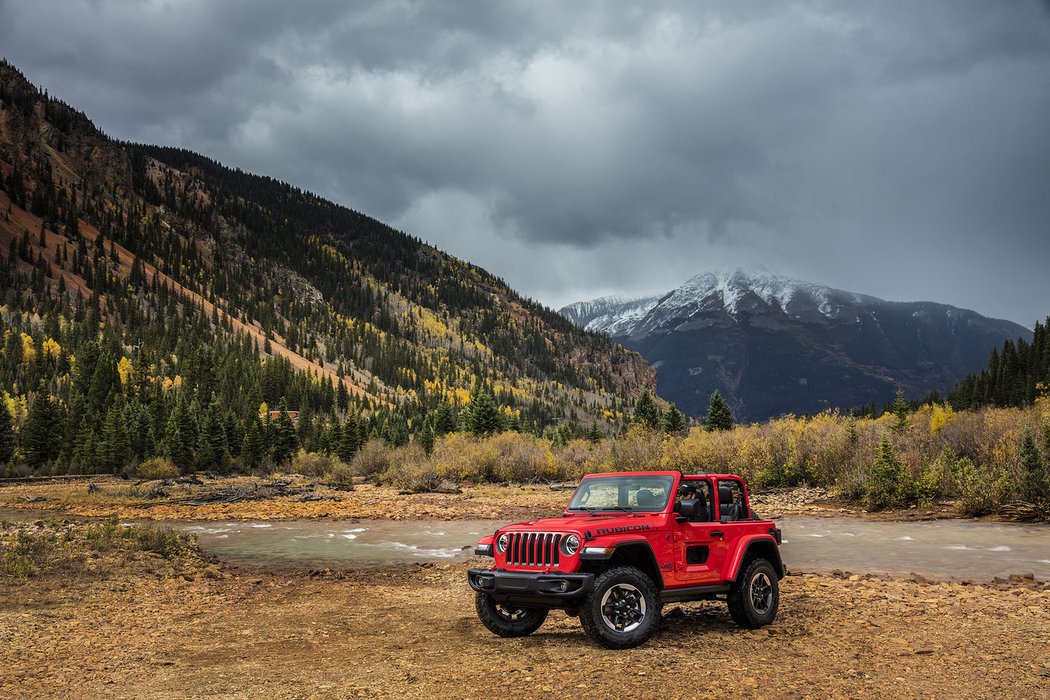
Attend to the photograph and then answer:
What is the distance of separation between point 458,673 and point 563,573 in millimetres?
1814

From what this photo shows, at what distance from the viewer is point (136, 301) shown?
190 metres

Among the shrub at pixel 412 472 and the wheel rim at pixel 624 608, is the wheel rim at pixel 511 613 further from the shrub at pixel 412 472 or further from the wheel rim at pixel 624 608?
the shrub at pixel 412 472

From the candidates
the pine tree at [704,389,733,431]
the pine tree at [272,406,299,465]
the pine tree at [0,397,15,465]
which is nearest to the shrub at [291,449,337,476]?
the pine tree at [272,406,299,465]

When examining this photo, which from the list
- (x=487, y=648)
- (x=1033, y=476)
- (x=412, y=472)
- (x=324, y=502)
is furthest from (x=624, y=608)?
(x=412, y=472)

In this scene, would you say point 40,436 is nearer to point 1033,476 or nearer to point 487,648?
point 487,648

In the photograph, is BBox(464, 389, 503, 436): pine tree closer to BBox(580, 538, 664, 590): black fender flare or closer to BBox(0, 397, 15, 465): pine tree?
BBox(0, 397, 15, 465): pine tree

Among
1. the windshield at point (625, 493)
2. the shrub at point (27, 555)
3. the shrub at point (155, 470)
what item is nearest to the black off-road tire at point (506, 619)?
the windshield at point (625, 493)

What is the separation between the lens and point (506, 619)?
1068 centimetres

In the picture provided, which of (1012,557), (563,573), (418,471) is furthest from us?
(418,471)

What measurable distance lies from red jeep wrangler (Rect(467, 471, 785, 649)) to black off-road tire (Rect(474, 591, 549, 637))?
1cm

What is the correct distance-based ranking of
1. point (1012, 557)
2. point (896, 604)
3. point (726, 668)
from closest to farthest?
point (726, 668)
point (896, 604)
point (1012, 557)

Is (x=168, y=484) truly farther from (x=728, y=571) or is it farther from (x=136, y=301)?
(x=136, y=301)

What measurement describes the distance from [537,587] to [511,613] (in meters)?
1.66

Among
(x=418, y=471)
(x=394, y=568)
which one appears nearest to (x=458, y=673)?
(x=394, y=568)
